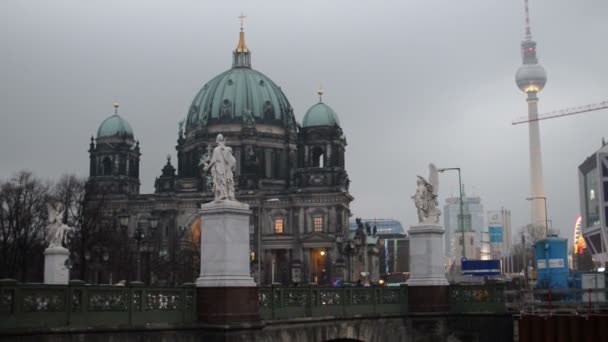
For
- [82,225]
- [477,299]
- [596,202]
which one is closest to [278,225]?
[596,202]

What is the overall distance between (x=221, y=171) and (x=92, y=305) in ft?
21.8

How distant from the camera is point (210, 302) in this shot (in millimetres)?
27859

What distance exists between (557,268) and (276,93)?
100777 millimetres

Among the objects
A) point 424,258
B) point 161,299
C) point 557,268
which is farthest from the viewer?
point 557,268

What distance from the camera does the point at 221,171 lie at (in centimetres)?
2925

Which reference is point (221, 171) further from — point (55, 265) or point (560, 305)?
A: point (560, 305)

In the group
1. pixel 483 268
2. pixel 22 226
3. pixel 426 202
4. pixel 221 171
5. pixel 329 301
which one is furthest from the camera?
pixel 22 226

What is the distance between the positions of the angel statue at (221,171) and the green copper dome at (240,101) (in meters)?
115

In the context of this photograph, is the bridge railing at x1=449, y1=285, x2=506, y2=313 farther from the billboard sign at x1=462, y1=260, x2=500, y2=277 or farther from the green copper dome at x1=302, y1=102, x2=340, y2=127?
the green copper dome at x1=302, y1=102, x2=340, y2=127

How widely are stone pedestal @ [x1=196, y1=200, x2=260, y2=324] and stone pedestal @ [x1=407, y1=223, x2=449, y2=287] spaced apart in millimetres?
12578

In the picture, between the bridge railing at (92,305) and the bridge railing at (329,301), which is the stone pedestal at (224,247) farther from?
the bridge railing at (329,301)

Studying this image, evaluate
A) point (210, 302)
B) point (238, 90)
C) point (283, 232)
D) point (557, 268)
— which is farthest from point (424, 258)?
point (238, 90)

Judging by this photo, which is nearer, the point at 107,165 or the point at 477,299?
the point at 477,299

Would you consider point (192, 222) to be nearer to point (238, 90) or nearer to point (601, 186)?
point (238, 90)
